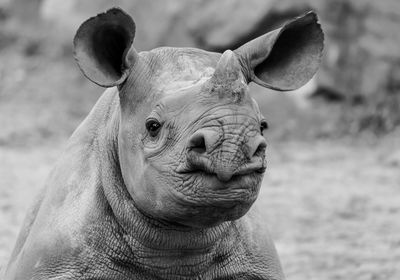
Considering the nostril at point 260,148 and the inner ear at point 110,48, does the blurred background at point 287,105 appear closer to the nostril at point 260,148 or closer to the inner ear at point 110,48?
the inner ear at point 110,48

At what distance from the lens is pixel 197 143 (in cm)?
455

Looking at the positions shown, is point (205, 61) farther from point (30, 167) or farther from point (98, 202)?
point (30, 167)

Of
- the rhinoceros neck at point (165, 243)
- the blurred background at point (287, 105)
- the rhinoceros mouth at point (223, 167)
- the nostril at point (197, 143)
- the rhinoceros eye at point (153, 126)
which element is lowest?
the blurred background at point (287, 105)

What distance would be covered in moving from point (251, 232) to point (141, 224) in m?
0.73

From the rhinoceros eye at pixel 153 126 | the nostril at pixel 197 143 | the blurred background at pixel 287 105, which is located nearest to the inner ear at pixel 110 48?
the rhinoceros eye at pixel 153 126

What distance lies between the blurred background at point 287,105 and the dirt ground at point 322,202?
0.06 ft

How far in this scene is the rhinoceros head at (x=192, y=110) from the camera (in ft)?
14.9

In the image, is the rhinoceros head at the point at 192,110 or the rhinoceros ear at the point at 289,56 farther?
the rhinoceros ear at the point at 289,56

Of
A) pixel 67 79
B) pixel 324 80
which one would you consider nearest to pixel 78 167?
pixel 324 80

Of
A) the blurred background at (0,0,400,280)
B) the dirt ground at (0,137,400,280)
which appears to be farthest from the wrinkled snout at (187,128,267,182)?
the blurred background at (0,0,400,280)

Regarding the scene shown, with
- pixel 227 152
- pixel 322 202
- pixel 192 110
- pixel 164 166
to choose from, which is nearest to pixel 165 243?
pixel 164 166

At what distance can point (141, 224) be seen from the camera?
5332 millimetres

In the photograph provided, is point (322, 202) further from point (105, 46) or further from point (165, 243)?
point (105, 46)

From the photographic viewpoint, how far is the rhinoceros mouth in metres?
4.46
